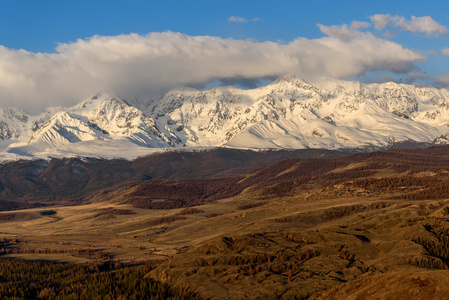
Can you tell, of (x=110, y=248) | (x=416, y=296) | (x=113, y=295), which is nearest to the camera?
(x=416, y=296)

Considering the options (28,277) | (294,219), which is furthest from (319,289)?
(294,219)

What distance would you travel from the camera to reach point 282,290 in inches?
2443

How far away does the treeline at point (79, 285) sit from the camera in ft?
217

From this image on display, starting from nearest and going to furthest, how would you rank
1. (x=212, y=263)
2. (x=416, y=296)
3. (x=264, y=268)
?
1. (x=416, y=296)
2. (x=264, y=268)
3. (x=212, y=263)

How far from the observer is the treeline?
66.1m

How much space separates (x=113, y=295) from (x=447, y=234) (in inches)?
1893

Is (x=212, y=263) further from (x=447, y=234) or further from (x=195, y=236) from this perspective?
(x=195, y=236)

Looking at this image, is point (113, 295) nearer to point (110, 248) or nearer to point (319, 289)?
point (319, 289)

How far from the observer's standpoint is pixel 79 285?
261ft

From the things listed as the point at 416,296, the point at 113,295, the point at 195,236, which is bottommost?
the point at 195,236

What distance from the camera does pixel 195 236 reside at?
188 meters

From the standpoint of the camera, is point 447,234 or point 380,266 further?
point 447,234

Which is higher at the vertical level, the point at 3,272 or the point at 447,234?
the point at 447,234

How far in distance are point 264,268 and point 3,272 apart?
55.6 meters
